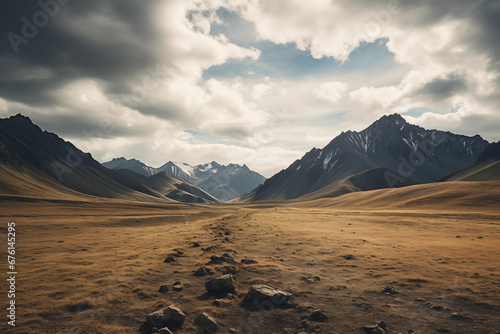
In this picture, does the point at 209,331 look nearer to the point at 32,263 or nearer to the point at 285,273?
the point at 285,273

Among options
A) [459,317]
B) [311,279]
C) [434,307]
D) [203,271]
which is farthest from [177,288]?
[459,317]

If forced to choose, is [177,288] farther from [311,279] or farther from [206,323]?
[311,279]

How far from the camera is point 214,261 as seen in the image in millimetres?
20891

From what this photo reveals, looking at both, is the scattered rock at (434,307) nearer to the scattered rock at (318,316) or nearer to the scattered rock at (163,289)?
the scattered rock at (318,316)

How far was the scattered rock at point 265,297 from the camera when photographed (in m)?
13.6

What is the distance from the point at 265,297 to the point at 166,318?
5598mm

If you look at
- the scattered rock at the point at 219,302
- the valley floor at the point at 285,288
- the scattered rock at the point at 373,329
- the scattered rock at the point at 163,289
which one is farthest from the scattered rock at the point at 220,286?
the scattered rock at the point at 373,329

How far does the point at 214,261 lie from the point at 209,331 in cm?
993

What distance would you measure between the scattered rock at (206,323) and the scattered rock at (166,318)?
0.83 metres

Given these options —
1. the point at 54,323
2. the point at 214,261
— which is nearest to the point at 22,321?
the point at 54,323

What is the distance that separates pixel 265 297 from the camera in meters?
13.8

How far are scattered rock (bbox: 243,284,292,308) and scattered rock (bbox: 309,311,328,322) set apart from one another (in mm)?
1975

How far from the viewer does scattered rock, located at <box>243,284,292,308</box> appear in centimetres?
1365

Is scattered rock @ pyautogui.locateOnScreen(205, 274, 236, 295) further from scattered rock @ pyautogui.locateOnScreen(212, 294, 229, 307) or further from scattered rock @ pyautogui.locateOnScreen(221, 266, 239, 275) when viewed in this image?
scattered rock @ pyautogui.locateOnScreen(221, 266, 239, 275)
